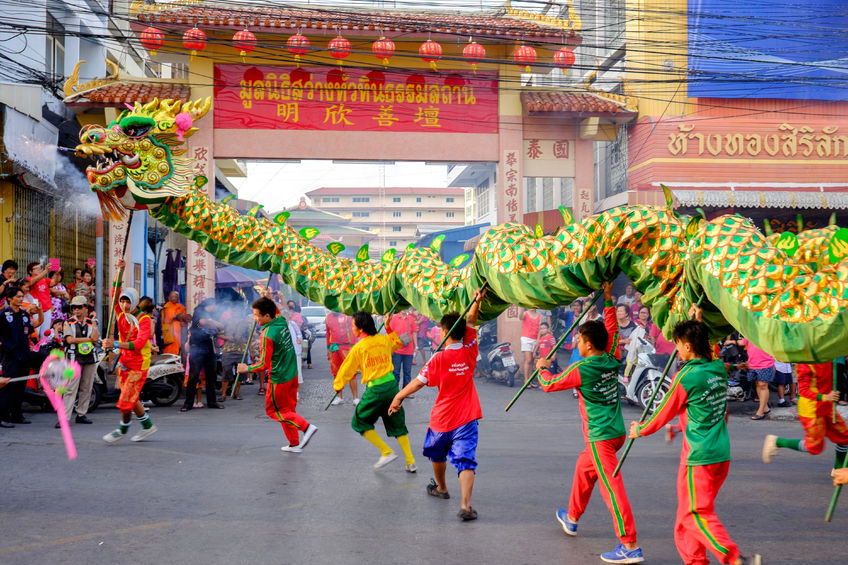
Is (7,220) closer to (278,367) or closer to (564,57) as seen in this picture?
(278,367)

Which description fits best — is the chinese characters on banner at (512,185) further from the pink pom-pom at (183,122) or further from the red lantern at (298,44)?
the pink pom-pom at (183,122)

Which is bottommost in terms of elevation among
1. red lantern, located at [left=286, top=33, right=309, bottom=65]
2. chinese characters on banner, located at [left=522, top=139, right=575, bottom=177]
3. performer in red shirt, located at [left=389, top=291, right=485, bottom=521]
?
performer in red shirt, located at [left=389, top=291, right=485, bottom=521]

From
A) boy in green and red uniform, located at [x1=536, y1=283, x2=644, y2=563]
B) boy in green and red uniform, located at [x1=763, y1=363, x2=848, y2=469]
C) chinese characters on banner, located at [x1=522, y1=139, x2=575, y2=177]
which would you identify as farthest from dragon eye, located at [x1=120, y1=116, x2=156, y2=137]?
chinese characters on banner, located at [x1=522, y1=139, x2=575, y2=177]

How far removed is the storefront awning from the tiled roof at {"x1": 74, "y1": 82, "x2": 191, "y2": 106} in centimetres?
1011

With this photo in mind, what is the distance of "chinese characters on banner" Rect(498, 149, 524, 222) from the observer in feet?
56.5

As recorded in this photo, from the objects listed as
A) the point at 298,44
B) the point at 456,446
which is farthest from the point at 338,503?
the point at 298,44

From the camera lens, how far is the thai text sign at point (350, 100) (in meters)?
16.8

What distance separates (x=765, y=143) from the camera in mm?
17484

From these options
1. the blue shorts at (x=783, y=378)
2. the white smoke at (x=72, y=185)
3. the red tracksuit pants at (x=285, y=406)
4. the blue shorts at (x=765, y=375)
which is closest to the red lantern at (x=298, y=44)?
the white smoke at (x=72, y=185)

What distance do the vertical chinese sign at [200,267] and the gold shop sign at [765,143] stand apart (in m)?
9.85

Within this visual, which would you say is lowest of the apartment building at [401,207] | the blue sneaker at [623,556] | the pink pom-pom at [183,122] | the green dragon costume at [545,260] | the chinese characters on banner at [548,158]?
the blue sneaker at [623,556]

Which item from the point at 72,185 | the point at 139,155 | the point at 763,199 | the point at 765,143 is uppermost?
the point at 765,143

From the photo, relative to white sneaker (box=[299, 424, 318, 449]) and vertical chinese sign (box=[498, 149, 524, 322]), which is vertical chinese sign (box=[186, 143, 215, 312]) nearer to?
vertical chinese sign (box=[498, 149, 524, 322])

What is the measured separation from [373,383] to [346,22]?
10511mm
